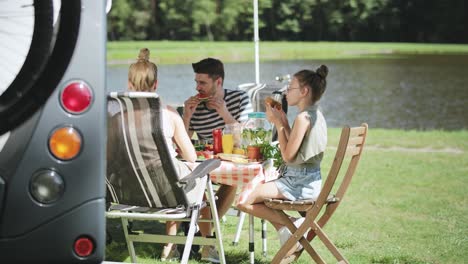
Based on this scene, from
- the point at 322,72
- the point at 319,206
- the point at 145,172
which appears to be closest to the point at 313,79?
the point at 322,72

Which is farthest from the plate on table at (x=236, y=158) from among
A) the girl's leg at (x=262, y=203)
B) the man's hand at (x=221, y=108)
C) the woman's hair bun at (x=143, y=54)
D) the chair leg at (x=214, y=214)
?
the woman's hair bun at (x=143, y=54)

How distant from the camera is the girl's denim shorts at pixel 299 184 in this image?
14.1 feet

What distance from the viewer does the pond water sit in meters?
18.9

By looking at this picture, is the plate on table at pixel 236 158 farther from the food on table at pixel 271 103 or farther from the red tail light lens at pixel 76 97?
the red tail light lens at pixel 76 97

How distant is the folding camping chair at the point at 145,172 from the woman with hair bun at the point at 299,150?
0.35 meters

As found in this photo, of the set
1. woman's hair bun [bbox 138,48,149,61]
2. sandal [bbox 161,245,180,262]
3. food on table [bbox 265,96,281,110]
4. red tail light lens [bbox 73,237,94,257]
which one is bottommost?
sandal [bbox 161,245,180,262]

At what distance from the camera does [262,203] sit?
4.36 m

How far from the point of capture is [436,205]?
684 centimetres

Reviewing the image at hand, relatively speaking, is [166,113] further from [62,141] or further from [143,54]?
[62,141]

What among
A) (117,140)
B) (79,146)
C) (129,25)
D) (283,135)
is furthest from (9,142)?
→ (129,25)

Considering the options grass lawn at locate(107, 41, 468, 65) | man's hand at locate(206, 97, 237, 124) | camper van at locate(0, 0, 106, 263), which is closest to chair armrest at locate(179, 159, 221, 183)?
camper van at locate(0, 0, 106, 263)

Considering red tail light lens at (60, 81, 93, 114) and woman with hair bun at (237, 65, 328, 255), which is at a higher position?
red tail light lens at (60, 81, 93, 114)

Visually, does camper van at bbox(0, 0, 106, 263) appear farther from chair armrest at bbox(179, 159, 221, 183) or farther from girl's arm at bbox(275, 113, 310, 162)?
girl's arm at bbox(275, 113, 310, 162)

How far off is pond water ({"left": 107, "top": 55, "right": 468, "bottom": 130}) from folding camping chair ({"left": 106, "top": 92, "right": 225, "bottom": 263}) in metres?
7.78
